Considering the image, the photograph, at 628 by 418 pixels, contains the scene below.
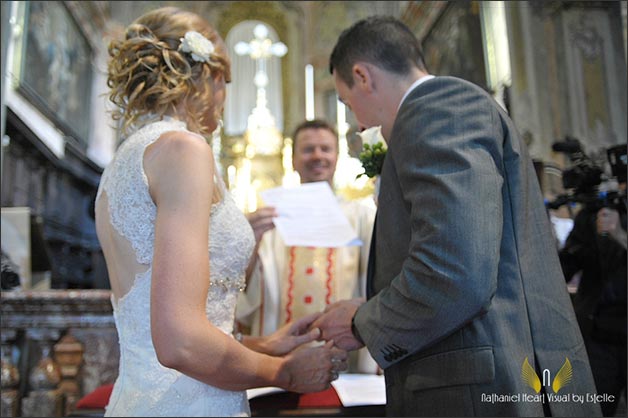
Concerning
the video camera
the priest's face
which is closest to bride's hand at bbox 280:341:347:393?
the video camera

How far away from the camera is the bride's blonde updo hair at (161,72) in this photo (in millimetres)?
1493

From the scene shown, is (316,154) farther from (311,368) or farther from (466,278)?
(466,278)

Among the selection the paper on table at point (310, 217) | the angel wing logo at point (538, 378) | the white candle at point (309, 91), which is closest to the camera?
the angel wing logo at point (538, 378)

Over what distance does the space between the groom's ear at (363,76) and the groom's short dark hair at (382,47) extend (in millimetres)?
18

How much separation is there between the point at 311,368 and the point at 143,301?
508mm

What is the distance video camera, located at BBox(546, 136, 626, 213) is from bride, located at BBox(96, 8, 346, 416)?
1.24m

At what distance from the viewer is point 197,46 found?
1477mm

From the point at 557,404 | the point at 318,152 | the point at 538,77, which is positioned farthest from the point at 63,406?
the point at 538,77

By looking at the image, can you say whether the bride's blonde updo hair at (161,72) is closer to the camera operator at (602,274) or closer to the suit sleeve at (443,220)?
the suit sleeve at (443,220)

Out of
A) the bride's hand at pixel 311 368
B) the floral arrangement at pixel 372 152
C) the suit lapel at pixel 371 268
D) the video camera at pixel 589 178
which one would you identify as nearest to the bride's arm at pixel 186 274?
the bride's hand at pixel 311 368

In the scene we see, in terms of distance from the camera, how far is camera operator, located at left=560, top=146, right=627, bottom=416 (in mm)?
1965

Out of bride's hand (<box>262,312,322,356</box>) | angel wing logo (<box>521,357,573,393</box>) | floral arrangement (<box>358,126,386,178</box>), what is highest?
floral arrangement (<box>358,126,386,178</box>)

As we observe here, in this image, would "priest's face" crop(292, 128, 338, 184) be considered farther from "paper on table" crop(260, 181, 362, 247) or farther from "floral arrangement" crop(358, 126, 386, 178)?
"floral arrangement" crop(358, 126, 386, 178)

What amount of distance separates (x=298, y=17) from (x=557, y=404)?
2055mm
